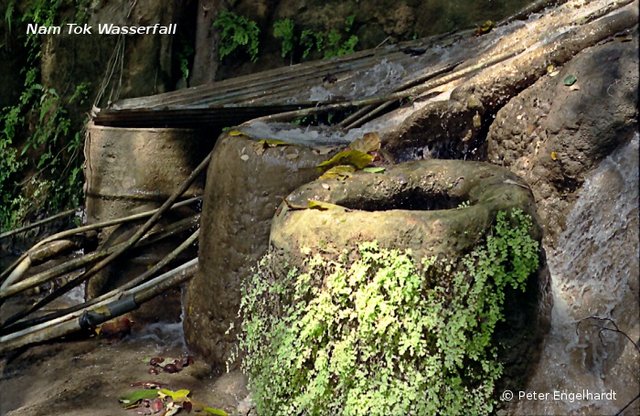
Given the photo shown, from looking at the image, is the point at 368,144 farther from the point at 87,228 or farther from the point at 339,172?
the point at 87,228

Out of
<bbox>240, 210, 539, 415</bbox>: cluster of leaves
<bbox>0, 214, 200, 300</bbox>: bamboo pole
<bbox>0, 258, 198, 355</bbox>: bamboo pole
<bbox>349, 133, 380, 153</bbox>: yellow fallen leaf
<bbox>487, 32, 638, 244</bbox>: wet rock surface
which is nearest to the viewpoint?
<bbox>240, 210, 539, 415</bbox>: cluster of leaves

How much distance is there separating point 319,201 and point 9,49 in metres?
5.91

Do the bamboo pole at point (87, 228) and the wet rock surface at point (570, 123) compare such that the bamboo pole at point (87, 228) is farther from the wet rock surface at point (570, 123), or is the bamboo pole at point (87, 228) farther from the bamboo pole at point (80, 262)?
the wet rock surface at point (570, 123)

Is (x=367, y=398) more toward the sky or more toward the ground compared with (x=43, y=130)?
more toward the ground

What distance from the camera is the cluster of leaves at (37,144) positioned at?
8031 mm

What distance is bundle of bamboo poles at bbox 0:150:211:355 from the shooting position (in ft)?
17.8

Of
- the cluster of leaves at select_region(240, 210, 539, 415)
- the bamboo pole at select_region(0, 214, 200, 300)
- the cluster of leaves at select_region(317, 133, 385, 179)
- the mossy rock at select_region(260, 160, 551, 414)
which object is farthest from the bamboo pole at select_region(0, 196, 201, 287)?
the cluster of leaves at select_region(240, 210, 539, 415)

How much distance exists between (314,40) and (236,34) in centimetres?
83

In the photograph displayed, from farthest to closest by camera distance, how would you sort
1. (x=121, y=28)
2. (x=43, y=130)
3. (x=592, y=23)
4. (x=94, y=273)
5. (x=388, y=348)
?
(x=43, y=130), (x=121, y=28), (x=94, y=273), (x=592, y=23), (x=388, y=348)

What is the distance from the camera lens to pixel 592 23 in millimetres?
4547

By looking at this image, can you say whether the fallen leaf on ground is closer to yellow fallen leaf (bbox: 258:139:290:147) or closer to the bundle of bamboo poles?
the bundle of bamboo poles

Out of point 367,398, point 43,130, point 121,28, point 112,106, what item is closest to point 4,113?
point 43,130

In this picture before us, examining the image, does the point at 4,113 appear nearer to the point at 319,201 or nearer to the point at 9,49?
the point at 9,49

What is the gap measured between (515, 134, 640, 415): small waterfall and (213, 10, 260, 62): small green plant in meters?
4.45
